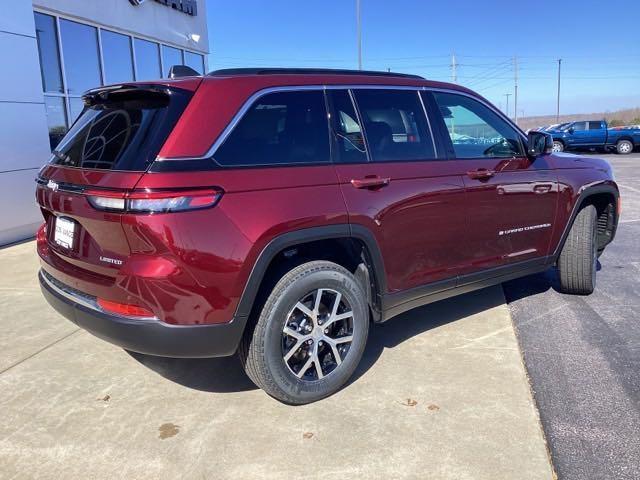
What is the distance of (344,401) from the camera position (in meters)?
3.14

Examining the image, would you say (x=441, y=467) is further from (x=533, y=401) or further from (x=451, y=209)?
(x=451, y=209)

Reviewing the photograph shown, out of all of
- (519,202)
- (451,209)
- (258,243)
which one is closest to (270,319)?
(258,243)

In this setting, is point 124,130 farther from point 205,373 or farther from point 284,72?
point 205,373

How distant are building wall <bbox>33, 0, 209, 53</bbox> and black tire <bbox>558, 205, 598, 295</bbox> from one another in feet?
26.5

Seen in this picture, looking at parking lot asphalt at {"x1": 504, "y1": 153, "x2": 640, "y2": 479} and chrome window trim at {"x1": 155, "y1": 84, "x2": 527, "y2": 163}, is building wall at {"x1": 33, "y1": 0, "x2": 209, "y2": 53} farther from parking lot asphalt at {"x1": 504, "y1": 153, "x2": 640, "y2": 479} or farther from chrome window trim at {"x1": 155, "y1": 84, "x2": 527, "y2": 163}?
parking lot asphalt at {"x1": 504, "y1": 153, "x2": 640, "y2": 479}

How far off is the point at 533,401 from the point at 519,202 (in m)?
1.57

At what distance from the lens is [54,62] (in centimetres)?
876

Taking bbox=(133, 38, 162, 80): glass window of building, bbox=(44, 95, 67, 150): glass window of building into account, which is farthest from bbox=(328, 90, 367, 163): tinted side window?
bbox=(133, 38, 162, 80): glass window of building

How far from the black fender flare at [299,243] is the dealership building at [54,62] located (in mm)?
5995

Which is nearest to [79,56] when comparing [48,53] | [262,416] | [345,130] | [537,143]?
[48,53]

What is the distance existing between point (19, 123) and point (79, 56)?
235 centimetres

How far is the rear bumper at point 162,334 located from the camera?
102 inches

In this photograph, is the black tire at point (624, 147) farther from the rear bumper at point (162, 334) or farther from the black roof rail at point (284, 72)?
the rear bumper at point (162, 334)

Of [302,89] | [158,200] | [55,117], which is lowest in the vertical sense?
[158,200]
